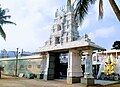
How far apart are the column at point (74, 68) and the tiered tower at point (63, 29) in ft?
4.65

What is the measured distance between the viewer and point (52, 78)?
78.3 ft

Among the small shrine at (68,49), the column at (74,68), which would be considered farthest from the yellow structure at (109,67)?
the column at (74,68)

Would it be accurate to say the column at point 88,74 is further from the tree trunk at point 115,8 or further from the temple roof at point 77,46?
the tree trunk at point 115,8

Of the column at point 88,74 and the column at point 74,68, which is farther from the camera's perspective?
the column at point 74,68

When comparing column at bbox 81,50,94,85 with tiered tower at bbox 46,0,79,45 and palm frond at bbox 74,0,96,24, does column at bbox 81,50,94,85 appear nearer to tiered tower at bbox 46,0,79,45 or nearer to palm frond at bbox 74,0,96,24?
tiered tower at bbox 46,0,79,45

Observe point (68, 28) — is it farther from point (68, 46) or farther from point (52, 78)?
point (52, 78)

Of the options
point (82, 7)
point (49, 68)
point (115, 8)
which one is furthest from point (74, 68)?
point (115, 8)

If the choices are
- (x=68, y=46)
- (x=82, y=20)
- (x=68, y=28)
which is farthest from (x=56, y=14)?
(x=82, y=20)

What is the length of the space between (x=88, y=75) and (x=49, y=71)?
18.8ft

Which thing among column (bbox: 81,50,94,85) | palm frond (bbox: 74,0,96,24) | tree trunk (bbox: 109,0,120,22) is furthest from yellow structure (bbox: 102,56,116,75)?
tree trunk (bbox: 109,0,120,22)

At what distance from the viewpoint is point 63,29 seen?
75.5 ft

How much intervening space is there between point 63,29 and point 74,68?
427cm

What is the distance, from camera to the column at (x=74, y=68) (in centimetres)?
2031

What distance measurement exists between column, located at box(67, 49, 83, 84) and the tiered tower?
142 cm
